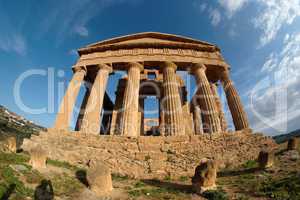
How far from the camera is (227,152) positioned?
41.7 ft

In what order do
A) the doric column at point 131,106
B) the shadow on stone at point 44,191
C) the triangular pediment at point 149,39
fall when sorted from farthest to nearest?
the triangular pediment at point 149,39 → the doric column at point 131,106 → the shadow on stone at point 44,191

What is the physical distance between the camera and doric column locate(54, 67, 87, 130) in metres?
19.8

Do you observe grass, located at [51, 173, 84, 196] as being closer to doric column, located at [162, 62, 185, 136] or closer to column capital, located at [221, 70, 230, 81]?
doric column, located at [162, 62, 185, 136]

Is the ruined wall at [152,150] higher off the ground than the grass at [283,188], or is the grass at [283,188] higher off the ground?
the ruined wall at [152,150]

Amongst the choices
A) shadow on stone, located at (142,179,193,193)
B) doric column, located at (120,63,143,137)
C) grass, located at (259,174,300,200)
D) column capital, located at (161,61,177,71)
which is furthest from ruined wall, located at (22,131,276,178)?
column capital, located at (161,61,177,71)

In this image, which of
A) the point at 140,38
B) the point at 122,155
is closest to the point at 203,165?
the point at 122,155

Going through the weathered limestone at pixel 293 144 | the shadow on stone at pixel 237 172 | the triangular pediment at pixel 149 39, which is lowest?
the shadow on stone at pixel 237 172

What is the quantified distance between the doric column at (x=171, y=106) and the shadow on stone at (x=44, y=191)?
11.1 metres

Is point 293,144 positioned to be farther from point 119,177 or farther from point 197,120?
point 197,120

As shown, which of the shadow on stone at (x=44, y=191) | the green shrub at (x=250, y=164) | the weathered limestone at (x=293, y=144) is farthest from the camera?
the weathered limestone at (x=293, y=144)

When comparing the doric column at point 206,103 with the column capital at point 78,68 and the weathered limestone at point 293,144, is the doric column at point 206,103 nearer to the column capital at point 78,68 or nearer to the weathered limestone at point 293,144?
the weathered limestone at point 293,144

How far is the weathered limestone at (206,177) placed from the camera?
26.4 ft

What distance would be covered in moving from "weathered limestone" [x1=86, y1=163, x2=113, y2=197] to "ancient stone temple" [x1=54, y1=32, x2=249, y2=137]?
925 cm

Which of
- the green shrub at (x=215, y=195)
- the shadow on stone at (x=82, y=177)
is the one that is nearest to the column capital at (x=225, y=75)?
the green shrub at (x=215, y=195)
